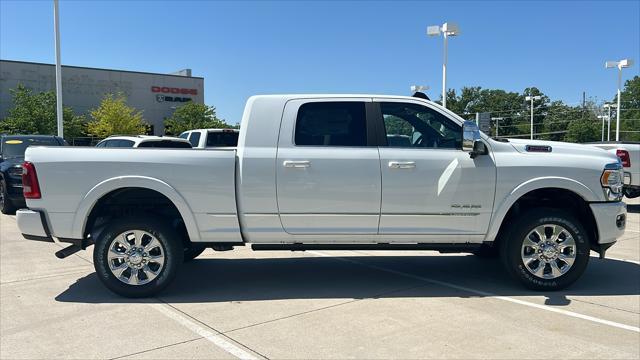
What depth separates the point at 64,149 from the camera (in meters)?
5.17

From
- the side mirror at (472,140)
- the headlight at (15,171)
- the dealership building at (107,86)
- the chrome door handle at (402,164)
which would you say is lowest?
the headlight at (15,171)

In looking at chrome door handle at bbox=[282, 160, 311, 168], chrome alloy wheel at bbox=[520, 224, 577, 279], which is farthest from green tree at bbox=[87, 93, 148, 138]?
chrome alloy wheel at bbox=[520, 224, 577, 279]

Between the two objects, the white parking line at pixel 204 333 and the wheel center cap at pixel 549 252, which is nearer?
the white parking line at pixel 204 333

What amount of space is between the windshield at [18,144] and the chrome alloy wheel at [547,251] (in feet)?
39.2

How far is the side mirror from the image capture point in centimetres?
505

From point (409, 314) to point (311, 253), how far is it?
9.88ft

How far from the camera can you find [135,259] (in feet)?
17.2

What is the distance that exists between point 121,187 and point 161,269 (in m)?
0.93

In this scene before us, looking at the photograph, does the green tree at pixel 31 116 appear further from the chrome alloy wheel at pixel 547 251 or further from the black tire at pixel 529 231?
the chrome alloy wheel at pixel 547 251

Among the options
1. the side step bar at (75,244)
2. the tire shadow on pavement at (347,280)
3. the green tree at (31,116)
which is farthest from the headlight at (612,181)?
the green tree at (31,116)

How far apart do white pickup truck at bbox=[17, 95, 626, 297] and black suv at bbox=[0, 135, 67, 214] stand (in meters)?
7.51

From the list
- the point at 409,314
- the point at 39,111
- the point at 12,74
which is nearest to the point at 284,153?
the point at 409,314

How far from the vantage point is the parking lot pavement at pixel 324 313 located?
13.0 ft

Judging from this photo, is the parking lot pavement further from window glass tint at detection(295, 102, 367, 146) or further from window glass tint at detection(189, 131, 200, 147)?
window glass tint at detection(189, 131, 200, 147)
